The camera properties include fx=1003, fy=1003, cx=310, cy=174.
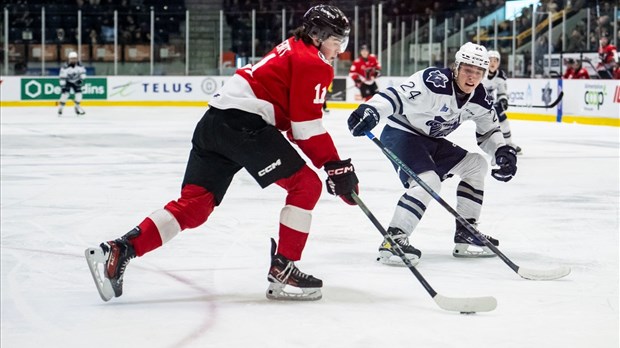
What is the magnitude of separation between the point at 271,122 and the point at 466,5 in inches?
739

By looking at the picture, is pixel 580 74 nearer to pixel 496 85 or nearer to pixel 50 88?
pixel 496 85

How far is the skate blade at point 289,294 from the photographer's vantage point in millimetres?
3400

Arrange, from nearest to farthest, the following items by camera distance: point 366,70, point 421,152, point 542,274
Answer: point 542,274, point 421,152, point 366,70

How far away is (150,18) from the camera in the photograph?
20.4 metres

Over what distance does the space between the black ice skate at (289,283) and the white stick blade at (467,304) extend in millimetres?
448

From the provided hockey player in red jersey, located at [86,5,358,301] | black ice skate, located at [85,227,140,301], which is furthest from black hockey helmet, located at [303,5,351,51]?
black ice skate, located at [85,227,140,301]

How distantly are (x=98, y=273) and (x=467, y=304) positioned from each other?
121 centimetres

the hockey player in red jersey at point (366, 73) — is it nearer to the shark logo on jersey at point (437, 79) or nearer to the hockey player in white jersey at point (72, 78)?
the hockey player in white jersey at point (72, 78)

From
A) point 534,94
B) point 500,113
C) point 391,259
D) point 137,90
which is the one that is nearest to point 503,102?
point 500,113

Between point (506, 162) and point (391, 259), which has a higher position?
Result: point (506, 162)

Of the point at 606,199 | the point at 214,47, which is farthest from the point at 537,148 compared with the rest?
the point at 214,47

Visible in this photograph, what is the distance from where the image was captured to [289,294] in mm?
3426

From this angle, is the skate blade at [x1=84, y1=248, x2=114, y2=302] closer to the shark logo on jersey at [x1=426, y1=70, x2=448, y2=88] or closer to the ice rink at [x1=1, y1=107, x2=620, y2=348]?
the ice rink at [x1=1, y1=107, x2=620, y2=348]

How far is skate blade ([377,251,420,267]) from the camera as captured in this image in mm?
4059
